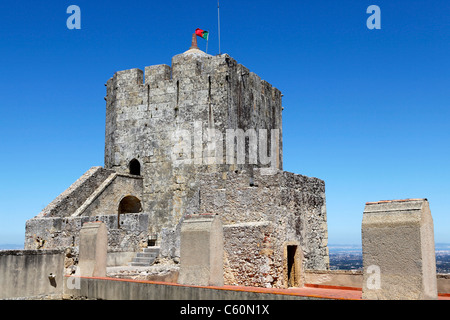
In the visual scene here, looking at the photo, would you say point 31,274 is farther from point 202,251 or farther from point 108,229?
point 108,229

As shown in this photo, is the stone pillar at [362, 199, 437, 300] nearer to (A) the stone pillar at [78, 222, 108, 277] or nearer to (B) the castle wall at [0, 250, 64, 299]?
(A) the stone pillar at [78, 222, 108, 277]

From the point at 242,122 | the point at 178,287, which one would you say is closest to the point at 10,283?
the point at 178,287

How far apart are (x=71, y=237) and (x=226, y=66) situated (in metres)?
8.11

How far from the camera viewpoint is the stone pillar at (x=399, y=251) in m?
7.09

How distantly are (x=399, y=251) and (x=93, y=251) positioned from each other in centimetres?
755

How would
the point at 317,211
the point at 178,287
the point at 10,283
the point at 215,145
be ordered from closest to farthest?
the point at 178,287 < the point at 10,283 < the point at 317,211 < the point at 215,145

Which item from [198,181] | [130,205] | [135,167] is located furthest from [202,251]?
[135,167]

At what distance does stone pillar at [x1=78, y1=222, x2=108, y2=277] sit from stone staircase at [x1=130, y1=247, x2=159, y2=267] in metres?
2.34

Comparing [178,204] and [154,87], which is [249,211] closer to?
[178,204]

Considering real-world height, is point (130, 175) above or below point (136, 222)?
above

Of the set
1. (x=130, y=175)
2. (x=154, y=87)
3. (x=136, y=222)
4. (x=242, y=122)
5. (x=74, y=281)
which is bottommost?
(x=74, y=281)

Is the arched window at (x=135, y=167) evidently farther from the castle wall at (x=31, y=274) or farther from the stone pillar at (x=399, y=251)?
the stone pillar at (x=399, y=251)

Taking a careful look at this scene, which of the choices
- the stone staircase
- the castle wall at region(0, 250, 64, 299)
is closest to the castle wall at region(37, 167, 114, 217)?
the stone staircase

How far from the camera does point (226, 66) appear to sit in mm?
17859
